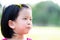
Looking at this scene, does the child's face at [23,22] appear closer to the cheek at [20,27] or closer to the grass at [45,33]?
the cheek at [20,27]

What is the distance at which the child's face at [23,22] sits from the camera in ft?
2.77

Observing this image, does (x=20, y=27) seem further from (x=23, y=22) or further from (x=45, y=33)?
(x=45, y=33)

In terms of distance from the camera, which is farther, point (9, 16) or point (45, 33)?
point (45, 33)

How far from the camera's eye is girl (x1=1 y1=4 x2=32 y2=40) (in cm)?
85

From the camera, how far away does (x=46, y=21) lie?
131 centimetres

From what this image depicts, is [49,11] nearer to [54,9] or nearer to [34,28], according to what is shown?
[54,9]

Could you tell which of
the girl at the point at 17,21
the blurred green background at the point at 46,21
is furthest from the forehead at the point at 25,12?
the blurred green background at the point at 46,21

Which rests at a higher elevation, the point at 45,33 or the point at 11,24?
the point at 11,24

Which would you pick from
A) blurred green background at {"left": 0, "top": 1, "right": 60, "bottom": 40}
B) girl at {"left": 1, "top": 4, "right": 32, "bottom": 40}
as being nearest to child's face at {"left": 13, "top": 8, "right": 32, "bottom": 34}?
girl at {"left": 1, "top": 4, "right": 32, "bottom": 40}

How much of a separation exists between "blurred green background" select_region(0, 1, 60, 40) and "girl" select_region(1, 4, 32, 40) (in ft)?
1.37

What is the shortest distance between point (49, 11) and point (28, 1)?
168 mm

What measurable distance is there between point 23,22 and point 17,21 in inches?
1.2

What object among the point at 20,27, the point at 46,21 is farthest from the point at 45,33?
the point at 20,27

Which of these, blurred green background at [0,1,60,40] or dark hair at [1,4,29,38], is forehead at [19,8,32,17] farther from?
blurred green background at [0,1,60,40]
